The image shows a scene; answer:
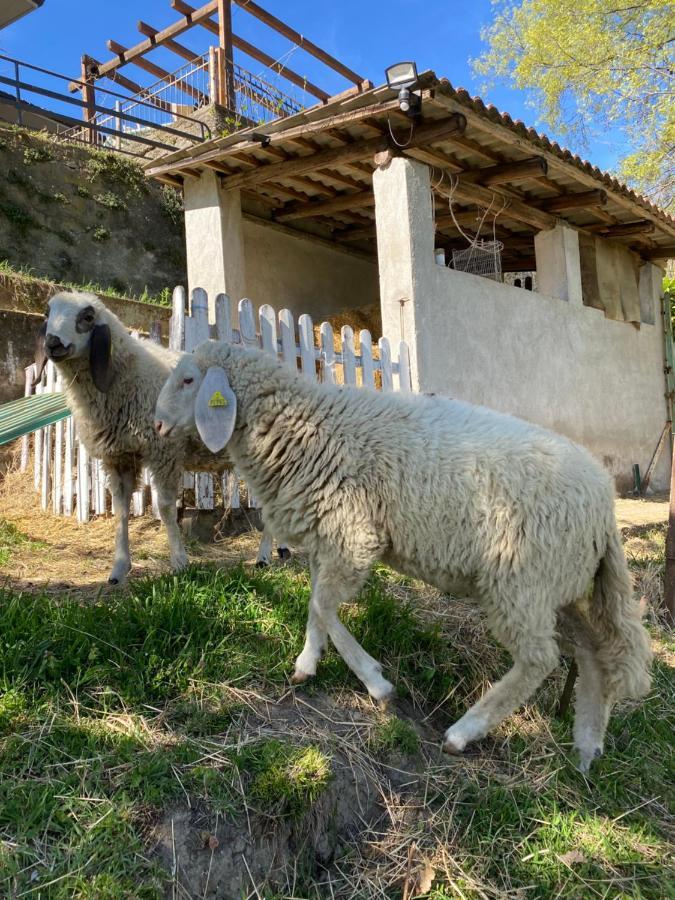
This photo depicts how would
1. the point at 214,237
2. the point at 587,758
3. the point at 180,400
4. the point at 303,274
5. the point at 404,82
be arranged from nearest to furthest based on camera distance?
1. the point at 587,758
2. the point at 180,400
3. the point at 404,82
4. the point at 214,237
5. the point at 303,274

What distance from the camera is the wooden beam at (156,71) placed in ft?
57.2

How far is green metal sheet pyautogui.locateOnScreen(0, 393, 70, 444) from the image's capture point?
3.66 meters

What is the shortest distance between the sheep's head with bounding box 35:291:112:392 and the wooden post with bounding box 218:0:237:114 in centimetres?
1419

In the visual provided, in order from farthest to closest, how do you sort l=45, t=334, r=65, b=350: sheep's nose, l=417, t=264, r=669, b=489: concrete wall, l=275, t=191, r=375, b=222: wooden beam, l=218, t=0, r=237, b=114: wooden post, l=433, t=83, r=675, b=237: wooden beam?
1. l=218, t=0, r=237, b=114: wooden post
2. l=275, t=191, r=375, b=222: wooden beam
3. l=417, t=264, r=669, b=489: concrete wall
4. l=433, t=83, r=675, b=237: wooden beam
5. l=45, t=334, r=65, b=350: sheep's nose

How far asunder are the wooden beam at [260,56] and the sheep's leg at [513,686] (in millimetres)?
17295

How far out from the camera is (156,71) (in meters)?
18.0

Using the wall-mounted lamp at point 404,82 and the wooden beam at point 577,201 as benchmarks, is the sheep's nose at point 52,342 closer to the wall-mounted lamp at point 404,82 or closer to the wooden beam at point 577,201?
the wall-mounted lamp at point 404,82

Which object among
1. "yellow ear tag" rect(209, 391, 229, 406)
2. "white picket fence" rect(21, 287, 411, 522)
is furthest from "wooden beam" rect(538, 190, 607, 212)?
"yellow ear tag" rect(209, 391, 229, 406)

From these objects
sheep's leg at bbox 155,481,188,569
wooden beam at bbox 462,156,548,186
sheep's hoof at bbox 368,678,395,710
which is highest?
wooden beam at bbox 462,156,548,186

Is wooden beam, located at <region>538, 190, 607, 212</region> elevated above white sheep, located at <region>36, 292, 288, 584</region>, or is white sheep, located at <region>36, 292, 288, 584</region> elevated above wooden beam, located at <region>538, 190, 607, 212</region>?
wooden beam, located at <region>538, 190, 607, 212</region>

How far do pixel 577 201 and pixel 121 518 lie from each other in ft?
23.6

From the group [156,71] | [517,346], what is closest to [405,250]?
[517,346]

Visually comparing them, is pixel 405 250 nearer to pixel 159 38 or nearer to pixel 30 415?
pixel 30 415

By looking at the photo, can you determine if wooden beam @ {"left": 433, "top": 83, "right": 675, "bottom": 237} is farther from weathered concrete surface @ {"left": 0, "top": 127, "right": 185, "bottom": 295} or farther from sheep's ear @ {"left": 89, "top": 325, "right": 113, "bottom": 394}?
weathered concrete surface @ {"left": 0, "top": 127, "right": 185, "bottom": 295}
